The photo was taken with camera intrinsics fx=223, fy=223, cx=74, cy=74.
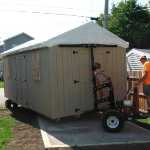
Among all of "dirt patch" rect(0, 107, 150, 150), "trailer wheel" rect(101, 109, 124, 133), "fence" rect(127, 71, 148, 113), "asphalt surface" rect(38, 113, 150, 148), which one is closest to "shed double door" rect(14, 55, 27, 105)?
"dirt patch" rect(0, 107, 150, 150)

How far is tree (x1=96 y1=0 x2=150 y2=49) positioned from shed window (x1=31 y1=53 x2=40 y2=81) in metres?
19.1

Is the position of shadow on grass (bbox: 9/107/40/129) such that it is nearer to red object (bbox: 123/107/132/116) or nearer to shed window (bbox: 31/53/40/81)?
shed window (bbox: 31/53/40/81)

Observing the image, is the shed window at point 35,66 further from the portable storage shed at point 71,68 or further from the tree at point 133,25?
the tree at point 133,25

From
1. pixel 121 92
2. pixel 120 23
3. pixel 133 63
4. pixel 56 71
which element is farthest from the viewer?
pixel 120 23

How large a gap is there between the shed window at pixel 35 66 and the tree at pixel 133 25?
62.8ft

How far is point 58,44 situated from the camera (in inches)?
254

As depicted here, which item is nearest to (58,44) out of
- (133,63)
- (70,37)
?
(70,37)

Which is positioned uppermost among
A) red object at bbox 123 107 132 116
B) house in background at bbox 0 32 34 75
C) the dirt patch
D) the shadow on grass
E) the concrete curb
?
house in background at bbox 0 32 34 75

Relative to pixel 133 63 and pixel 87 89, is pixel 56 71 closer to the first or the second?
pixel 87 89

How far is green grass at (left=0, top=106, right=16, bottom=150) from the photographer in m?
5.08

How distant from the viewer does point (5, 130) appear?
19.9ft

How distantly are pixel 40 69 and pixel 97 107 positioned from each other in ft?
7.05

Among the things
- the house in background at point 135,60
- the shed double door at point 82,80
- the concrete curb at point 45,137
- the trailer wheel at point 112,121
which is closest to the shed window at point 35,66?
the shed double door at point 82,80

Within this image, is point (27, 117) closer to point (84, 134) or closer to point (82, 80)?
point (82, 80)
